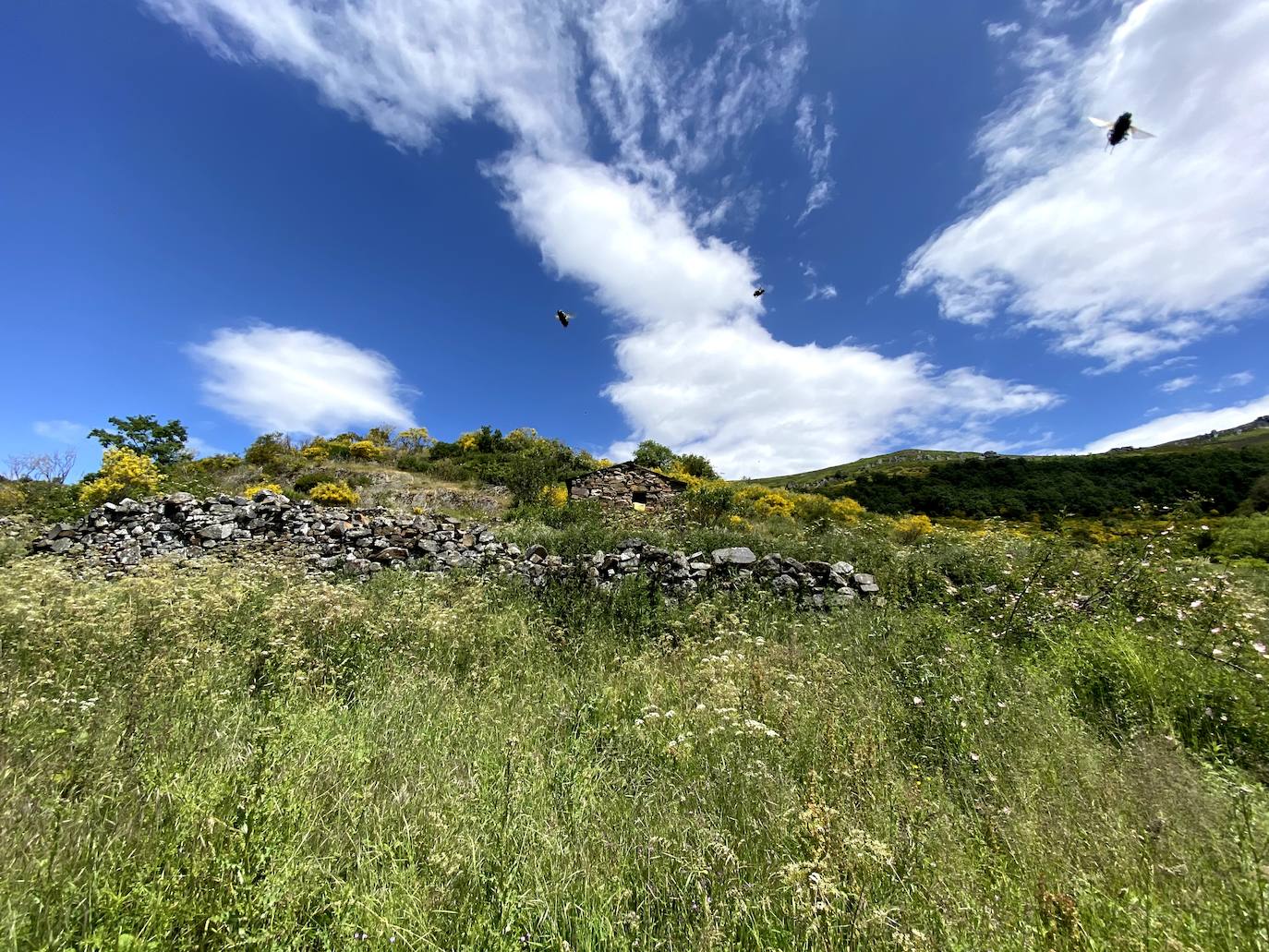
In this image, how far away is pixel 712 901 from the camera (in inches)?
79.4

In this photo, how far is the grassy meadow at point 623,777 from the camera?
181 cm

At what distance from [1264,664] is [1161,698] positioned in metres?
0.82

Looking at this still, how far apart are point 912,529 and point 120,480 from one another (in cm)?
2380

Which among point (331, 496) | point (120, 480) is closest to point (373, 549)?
point (331, 496)

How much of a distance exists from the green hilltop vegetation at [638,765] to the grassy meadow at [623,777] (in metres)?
0.02

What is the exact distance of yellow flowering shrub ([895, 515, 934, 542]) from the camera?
1465 centimetres

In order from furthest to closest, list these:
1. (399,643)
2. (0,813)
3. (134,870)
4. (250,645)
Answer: (399,643)
(250,645)
(0,813)
(134,870)

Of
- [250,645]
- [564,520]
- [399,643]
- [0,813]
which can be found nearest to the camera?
[0,813]

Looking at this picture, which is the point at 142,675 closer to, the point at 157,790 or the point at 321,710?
the point at 321,710

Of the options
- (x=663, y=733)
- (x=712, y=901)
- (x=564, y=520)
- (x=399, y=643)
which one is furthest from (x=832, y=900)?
(x=564, y=520)

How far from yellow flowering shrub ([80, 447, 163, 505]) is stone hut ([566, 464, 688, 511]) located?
12.9 metres

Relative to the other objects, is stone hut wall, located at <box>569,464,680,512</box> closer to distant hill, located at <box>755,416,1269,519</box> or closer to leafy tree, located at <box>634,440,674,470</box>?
leafy tree, located at <box>634,440,674,470</box>

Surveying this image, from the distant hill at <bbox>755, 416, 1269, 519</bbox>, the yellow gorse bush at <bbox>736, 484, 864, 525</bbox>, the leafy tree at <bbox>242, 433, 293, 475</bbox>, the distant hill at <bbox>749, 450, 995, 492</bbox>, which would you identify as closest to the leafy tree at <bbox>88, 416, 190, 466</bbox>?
the leafy tree at <bbox>242, 433, 293, 475</bbox>

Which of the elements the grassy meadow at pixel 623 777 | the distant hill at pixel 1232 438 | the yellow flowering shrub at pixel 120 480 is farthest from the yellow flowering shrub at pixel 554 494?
the distant hill at pixel 1232 438
